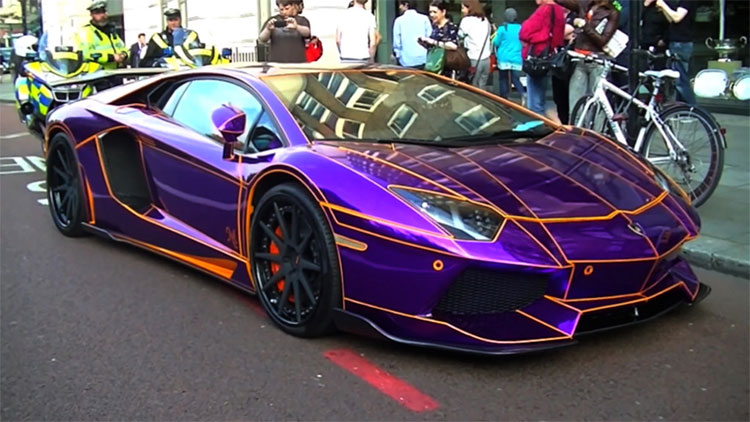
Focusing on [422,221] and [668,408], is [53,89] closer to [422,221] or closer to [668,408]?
[422,221]

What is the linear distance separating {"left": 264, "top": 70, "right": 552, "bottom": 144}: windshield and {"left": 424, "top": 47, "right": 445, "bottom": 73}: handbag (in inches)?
199

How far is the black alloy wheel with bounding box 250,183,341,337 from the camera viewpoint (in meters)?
3.91

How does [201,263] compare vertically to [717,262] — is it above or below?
above

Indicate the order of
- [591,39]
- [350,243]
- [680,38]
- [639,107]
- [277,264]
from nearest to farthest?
[350,243], [277,264], [639,107], [591,39], [680,38]

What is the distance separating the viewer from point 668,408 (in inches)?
133

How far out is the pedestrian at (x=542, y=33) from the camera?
872cm

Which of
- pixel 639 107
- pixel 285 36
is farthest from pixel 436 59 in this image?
pixel 639 107

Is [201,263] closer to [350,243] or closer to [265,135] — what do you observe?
[265,135]

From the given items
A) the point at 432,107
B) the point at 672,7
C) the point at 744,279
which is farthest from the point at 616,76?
the point at 432,107

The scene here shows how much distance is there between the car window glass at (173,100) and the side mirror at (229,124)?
0.79m

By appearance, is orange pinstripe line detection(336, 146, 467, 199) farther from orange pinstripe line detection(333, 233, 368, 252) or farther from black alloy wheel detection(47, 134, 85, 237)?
black alloy wheel detection(47, 134, 85, 237)

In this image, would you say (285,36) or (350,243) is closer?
(350,243)

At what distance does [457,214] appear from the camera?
3645 millimetres

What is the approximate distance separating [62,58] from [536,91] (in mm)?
5524
